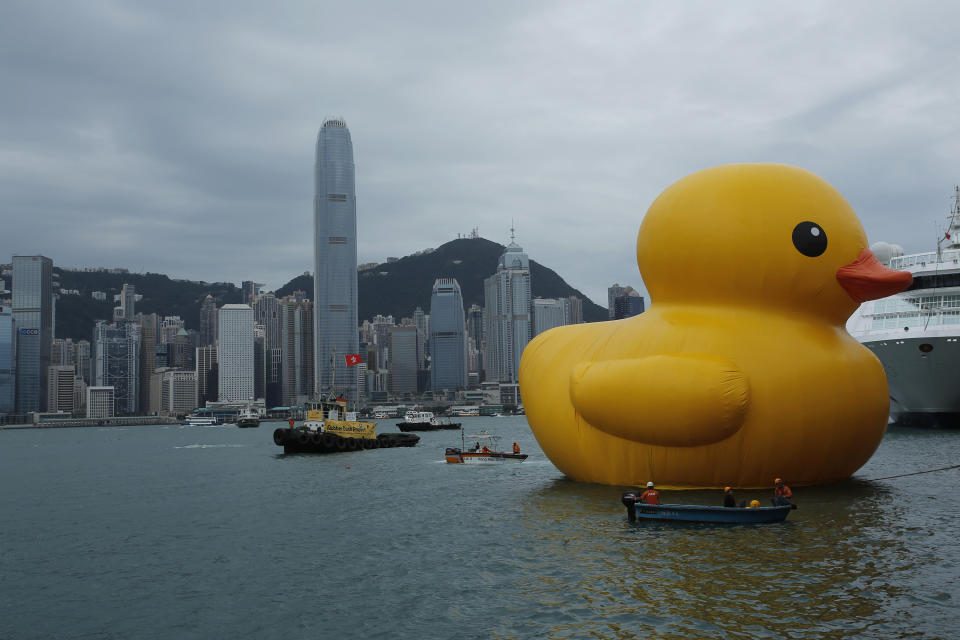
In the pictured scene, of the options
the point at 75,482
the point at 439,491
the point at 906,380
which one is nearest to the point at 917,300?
the point at 906,380

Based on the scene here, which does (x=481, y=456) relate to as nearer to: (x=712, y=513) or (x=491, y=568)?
(x=712, y=513)

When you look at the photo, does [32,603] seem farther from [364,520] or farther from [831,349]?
[831,349]

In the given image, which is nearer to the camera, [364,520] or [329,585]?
[329,585]

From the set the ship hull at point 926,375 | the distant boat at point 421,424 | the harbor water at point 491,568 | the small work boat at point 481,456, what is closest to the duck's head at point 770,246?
the harbor water at point 491,568

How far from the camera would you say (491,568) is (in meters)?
16.0

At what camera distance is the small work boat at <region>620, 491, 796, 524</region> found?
58.6ft

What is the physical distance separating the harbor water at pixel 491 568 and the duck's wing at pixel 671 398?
2124 millimetres

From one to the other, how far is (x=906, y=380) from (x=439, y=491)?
3284 centimetres

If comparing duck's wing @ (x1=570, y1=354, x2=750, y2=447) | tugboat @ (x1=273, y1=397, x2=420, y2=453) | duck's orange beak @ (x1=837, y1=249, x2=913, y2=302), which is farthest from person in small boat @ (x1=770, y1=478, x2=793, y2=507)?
tugboat @ (x1=273, y1=397, x2=420, y2=453)

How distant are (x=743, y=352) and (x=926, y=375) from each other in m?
34.2

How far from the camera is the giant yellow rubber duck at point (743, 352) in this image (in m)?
18.6

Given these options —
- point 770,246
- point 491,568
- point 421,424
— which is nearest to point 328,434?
point 491,568

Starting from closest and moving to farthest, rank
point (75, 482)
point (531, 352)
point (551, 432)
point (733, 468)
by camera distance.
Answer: point (733, 468) < point (551, 432) < point (531, 352) < point (75, 482)

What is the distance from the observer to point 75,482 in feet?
137
